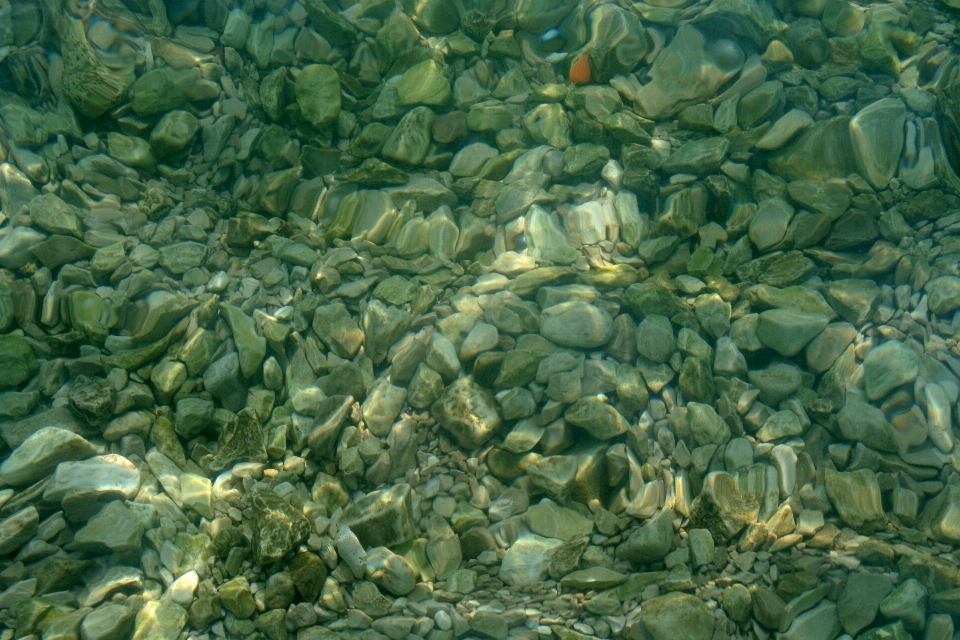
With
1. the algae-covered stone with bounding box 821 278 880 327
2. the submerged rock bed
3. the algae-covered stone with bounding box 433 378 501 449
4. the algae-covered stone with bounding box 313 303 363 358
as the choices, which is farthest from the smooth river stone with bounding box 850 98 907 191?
the algae-covered stone with bounding box 313 303 363 358

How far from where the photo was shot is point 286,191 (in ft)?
12.8

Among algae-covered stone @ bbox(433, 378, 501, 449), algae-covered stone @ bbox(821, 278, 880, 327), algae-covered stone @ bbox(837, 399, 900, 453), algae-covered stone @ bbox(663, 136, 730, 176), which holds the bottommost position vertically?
algae-covered stone @ bbox(433, 378, 501, 449)

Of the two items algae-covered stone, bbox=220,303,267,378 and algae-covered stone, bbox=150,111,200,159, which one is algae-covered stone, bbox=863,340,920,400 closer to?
algae-covered stone, bbox=220,303,267,378

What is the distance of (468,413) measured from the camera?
3000 mm

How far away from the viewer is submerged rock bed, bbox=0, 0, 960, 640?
2.55 metres

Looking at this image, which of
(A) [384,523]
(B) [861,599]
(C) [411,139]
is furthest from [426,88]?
(B) [861,599]

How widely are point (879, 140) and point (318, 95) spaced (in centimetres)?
292

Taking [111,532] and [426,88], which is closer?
[111,532]

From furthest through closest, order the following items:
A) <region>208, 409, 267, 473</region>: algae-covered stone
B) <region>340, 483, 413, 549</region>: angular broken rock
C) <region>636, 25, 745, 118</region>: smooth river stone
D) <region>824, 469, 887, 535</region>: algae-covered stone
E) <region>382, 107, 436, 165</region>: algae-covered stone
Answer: <region>382, 107, 436, 165</region>: algae-covered stone → <region>636, 25, 745, 118</region>: smooth river stone → <region>208, 409, 267, 473</region>: algae-covered stone → <region>340, 483, 413, 549</region>: angular broken rock → <region>824, 469, 887, 535</region>: algae-covered stone

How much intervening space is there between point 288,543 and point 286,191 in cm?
204

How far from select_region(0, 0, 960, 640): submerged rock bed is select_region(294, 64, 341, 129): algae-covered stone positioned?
0.02 meters

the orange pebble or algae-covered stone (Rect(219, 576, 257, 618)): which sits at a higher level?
the orange pebble

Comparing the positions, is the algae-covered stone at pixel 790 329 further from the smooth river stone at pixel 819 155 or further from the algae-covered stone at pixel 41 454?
the algae-covered stone at pixel 41 454

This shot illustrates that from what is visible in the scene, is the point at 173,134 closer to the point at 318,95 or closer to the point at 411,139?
the point at 318,95
